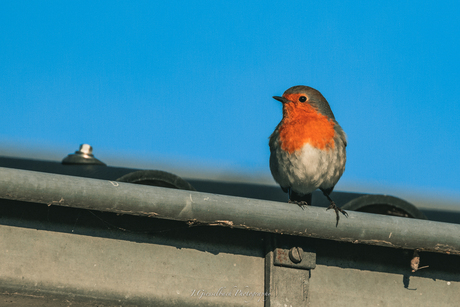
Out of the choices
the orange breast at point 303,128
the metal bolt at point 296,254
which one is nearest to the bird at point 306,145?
the orange breast at point 303,128

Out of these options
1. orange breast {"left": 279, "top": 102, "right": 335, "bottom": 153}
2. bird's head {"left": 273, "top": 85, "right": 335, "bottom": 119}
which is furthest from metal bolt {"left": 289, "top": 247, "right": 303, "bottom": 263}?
bird's head {"left": 273, "top": 85, "right": 335, "bottom": 119}

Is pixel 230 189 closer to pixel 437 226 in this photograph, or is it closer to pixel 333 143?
pixel 333 143

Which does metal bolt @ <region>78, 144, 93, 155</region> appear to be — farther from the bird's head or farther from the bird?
the bird's head

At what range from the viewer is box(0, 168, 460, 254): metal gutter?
2.18 meters

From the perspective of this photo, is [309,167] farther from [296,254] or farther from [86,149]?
[86,149]

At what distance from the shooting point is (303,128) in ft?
11.2

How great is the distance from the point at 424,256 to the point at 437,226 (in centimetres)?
50

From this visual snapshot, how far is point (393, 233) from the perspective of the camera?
2.48 metres

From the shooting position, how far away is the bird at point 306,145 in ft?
11.0

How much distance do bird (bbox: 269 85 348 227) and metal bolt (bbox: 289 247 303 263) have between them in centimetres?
62

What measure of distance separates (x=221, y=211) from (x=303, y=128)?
136 cm

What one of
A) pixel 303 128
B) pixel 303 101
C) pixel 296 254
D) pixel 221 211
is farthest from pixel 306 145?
pixel 221 211

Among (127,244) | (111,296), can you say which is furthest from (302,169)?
(111,296)

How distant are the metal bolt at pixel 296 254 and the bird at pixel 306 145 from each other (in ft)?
2.04
